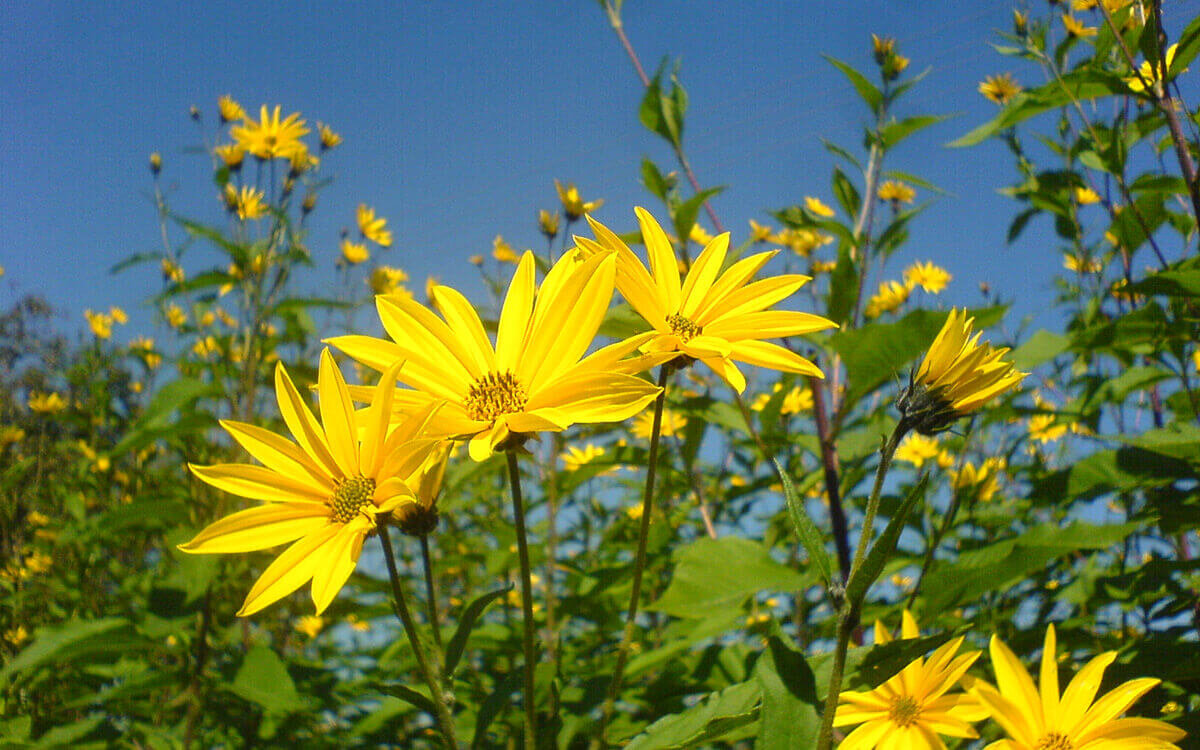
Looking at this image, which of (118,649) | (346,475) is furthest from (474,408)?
(118,649)

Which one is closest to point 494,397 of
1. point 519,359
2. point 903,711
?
point 519,359

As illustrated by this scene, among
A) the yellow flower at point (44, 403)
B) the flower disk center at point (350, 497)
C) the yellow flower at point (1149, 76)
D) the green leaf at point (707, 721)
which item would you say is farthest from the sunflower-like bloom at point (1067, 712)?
the yellow flower at point (44, 403)

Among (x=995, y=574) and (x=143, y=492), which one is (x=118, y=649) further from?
(x=995, y=574)

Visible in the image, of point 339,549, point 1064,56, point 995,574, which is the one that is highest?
point 1064,56

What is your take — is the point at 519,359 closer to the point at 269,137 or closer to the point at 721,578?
the point at 721,578

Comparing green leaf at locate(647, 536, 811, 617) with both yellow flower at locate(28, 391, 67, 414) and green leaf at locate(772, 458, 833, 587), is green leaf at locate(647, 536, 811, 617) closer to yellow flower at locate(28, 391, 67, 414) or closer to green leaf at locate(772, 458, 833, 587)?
green leaf at locate(772, 458, 833, 587)

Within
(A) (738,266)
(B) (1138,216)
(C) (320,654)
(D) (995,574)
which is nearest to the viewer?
(A) (738,266)

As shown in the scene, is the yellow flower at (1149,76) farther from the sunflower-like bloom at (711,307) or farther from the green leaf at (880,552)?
the green leaf at (880,552)
